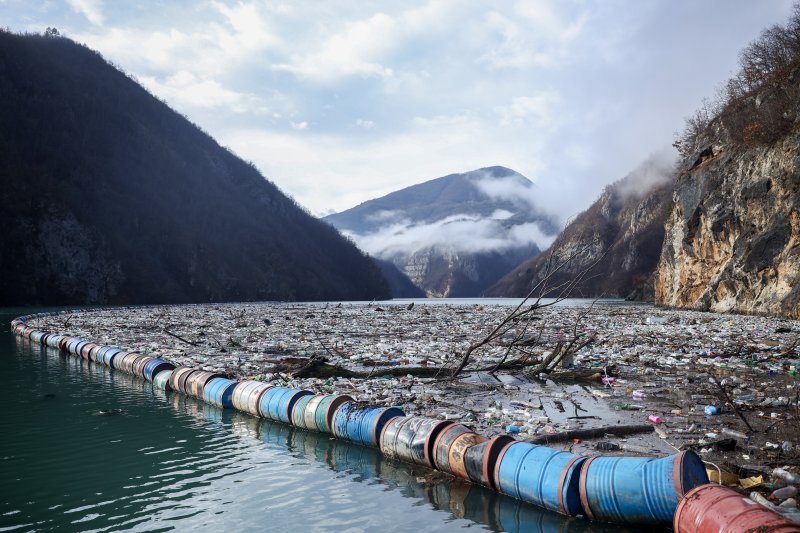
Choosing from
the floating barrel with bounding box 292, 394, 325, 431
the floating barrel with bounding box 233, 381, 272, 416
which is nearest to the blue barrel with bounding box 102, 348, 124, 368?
the floating barrel with bounding box 233, 381, 272, 416

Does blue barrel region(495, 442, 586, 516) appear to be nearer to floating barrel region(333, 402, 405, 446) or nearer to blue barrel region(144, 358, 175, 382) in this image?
floating barrel region(333, 402, 405, 446)

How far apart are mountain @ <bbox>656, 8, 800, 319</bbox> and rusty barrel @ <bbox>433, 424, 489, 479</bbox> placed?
77.7 ft

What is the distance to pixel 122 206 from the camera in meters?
74.1

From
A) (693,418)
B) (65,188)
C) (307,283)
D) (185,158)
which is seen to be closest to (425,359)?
(693,418)

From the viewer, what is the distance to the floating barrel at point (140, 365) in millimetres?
12133

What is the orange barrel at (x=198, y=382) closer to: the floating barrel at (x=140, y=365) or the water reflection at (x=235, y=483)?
the water reflection at (x=235, y=483)

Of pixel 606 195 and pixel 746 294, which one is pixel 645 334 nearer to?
pixel 746 294

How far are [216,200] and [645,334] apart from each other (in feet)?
302

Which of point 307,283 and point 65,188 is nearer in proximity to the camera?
point 65,188

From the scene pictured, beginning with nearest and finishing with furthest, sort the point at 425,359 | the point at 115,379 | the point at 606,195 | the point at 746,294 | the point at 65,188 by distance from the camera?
the point at 115,379 < the point at 425,359 < the point at 746,294 < the point at 65,188 < the point at 606,195

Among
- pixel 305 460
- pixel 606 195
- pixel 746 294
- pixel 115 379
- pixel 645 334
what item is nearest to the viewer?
pixel 305 460

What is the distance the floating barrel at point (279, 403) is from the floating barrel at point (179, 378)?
105 inches

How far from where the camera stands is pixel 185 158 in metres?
102

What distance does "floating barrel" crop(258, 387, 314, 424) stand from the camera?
317 inches
